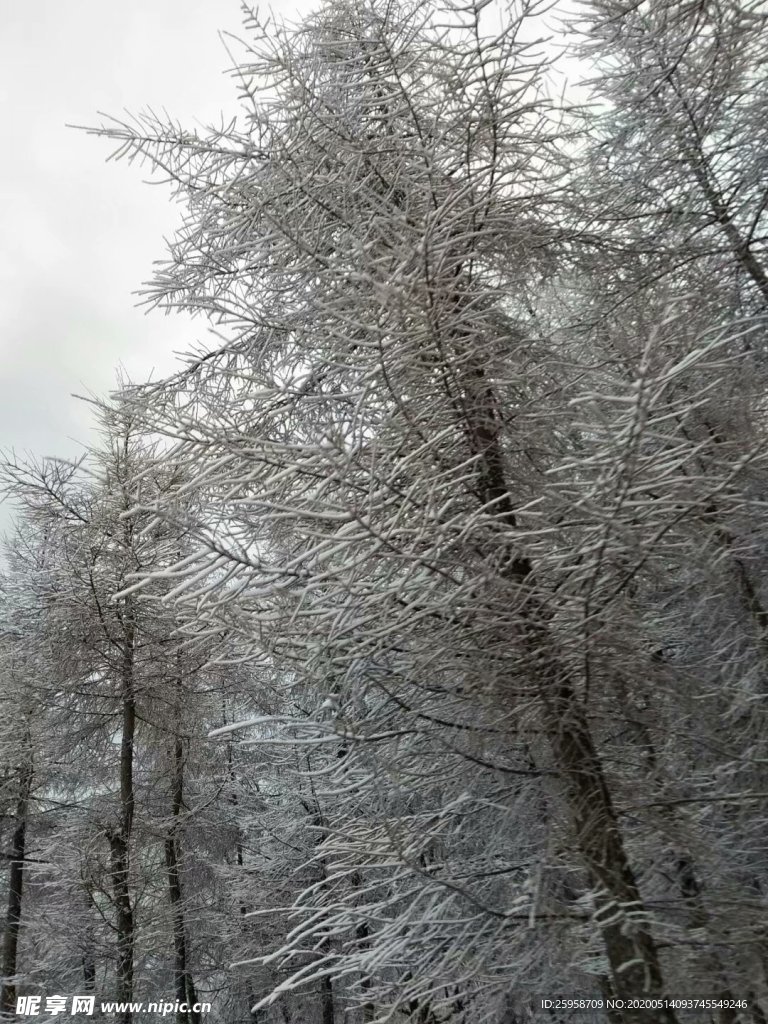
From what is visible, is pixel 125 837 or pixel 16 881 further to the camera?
pixel 16 881

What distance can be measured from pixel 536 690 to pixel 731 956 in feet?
4.80

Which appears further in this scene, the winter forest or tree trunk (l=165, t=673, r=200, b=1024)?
tree trunk (l=165, t=673, r=200, b=1024)

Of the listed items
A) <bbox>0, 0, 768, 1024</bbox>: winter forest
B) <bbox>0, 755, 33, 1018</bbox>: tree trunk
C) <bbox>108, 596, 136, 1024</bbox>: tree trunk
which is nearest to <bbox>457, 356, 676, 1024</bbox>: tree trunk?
<bbox>0, 0, 768, 1024</bbox>: winter forest

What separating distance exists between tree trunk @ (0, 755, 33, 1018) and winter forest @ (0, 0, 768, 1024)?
5044 mm

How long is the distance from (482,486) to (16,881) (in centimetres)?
1241

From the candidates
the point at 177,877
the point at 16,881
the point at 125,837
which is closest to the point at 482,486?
the point at 125,837

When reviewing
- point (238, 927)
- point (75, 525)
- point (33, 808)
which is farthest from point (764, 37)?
point (33, 808)

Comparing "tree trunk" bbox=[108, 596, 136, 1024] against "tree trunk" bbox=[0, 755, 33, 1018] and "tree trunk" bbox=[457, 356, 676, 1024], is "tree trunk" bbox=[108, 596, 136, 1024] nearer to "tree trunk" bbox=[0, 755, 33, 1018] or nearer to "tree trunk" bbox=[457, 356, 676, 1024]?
"tree trunk" bbox=[0, 755, 33, 1018]

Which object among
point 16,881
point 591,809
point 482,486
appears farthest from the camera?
point 16,881

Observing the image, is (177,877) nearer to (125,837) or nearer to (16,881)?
(125,837)

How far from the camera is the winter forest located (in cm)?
276

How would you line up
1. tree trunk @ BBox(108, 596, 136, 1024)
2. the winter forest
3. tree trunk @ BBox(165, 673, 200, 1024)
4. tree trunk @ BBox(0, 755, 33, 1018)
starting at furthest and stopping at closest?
tree trunk @ BBox(0, 755, 33, 1018) < tree trunk @ BBox(165, 673, 200, 1024) < tree trunk @ BBox(108, 596, 136, 1024) < the winter forest

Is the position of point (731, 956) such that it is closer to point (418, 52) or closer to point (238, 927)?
point (418, 52)

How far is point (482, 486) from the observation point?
3.80 m
